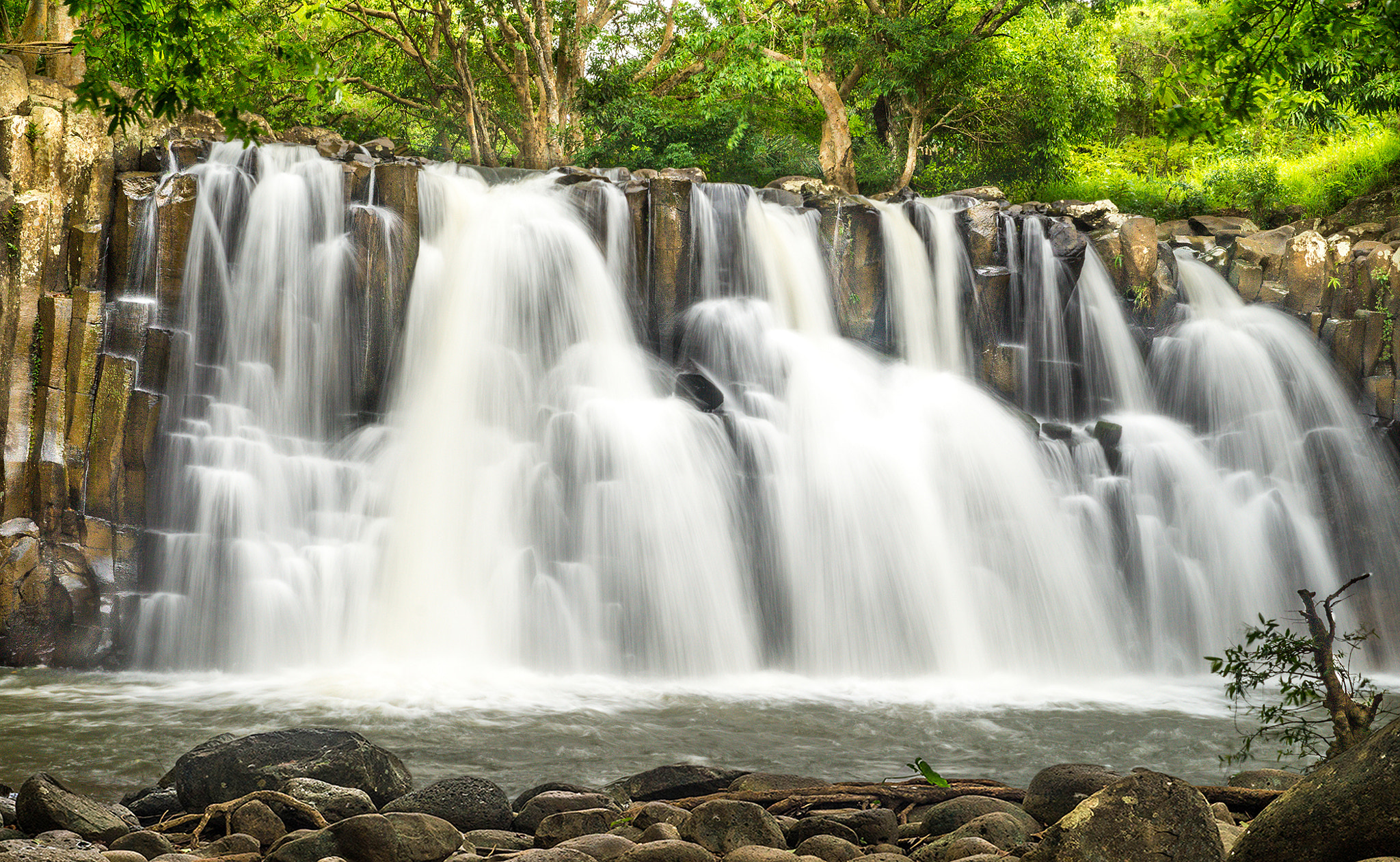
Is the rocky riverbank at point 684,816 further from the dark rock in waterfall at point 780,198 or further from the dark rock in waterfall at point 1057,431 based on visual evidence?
the dark rock in waterfall at point 780,198

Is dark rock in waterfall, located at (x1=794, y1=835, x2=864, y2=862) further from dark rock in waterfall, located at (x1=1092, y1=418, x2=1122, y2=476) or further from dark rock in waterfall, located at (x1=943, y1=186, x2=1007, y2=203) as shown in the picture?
dark rock in waterfall, located at (x1=943, y1=186, x2=1007, y2=203)

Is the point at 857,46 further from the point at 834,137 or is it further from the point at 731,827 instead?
the point at 731,827

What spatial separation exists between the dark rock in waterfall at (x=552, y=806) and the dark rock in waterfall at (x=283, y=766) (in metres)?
0.91

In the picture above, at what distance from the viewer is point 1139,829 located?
3.02 m

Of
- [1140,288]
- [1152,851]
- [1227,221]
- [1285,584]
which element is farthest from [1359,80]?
[1152,851]

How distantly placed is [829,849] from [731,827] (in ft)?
1.35

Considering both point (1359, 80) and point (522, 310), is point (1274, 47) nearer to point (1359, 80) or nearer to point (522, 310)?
point (522, 310)

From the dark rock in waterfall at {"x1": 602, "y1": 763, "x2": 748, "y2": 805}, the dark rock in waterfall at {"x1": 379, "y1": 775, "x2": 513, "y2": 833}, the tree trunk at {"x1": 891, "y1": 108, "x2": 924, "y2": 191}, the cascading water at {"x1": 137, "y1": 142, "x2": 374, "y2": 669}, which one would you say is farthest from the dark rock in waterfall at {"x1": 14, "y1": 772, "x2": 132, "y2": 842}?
the tree trunk at {"x1": 891, "y1": 108, "x2": 924, "y2": 191}

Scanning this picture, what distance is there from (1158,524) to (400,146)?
19673mm

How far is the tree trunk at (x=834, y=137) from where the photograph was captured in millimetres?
23016

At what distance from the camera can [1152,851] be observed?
2992 mm

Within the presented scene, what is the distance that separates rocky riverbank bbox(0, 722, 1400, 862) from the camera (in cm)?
Answer: 291

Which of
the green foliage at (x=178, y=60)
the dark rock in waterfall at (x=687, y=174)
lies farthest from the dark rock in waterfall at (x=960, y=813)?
the dark rock in waterfall at (x=687, y=174)

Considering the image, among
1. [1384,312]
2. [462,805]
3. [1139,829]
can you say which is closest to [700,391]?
[462,805]
